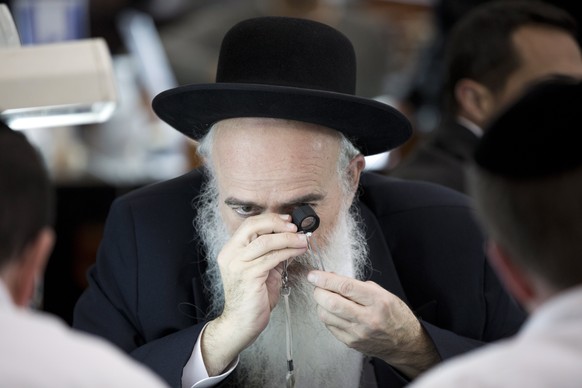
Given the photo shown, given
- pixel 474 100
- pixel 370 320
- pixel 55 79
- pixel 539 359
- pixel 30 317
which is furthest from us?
pixel 474 100

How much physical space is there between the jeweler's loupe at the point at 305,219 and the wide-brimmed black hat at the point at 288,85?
31 cm

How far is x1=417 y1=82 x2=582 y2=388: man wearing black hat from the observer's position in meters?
1.59

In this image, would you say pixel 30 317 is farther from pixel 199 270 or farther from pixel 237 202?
pixel 199 270

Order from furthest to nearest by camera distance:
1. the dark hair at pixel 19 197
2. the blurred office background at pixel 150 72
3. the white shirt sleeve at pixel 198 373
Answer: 1. the blurred office background at pixel 150 72
2. the white shirt sleeve at pixel 198 373
3. the dark hair at pixel 19 197

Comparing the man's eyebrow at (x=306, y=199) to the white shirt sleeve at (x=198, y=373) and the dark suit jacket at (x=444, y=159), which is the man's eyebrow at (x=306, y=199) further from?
the dark suit jacket at (x=444, y=159)

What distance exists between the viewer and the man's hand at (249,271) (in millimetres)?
2855

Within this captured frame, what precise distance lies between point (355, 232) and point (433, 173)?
120cm

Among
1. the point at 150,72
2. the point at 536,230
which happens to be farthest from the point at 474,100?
the point at 150,72

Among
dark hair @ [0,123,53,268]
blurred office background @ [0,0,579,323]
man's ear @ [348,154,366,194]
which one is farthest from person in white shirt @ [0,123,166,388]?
blurred office background @ [0,0,579,323]

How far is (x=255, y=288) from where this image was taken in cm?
288

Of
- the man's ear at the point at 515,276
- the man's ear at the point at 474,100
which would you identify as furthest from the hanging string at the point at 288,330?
the man's ear at the point at 474,100

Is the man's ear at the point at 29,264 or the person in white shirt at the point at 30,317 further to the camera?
the man's ear at the point at 29,264

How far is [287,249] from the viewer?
2.87 m

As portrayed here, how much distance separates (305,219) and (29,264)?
3.79 feet
